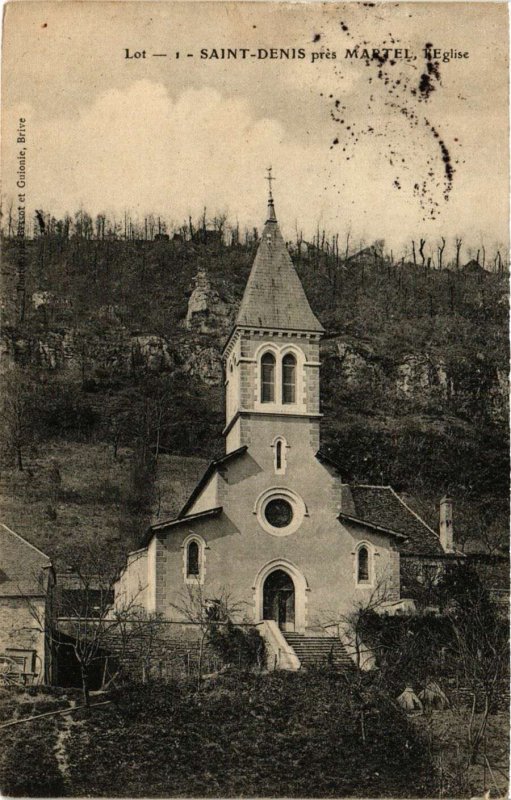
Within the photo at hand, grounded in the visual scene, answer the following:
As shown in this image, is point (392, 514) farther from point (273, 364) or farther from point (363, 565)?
point (273, 364)

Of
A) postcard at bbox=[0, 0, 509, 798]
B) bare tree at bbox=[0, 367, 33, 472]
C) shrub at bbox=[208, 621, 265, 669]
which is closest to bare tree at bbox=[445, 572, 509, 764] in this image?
postcard at bbox=[0, 0, 509, 798]

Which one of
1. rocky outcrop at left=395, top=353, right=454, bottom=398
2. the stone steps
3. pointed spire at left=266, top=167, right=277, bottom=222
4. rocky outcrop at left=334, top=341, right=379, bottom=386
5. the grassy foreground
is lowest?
the grassy foreground

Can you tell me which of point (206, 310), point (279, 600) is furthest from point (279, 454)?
point (206, 310)

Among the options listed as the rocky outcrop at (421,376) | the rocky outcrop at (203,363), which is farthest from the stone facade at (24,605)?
the rocky outcrop at (203,363)

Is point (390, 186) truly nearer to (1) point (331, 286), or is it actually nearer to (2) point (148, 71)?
(2) point (148, 71)

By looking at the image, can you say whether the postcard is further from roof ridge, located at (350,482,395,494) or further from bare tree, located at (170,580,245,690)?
roof ridge, located at (350,482,395,494)

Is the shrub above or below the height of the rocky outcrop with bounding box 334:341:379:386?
below
